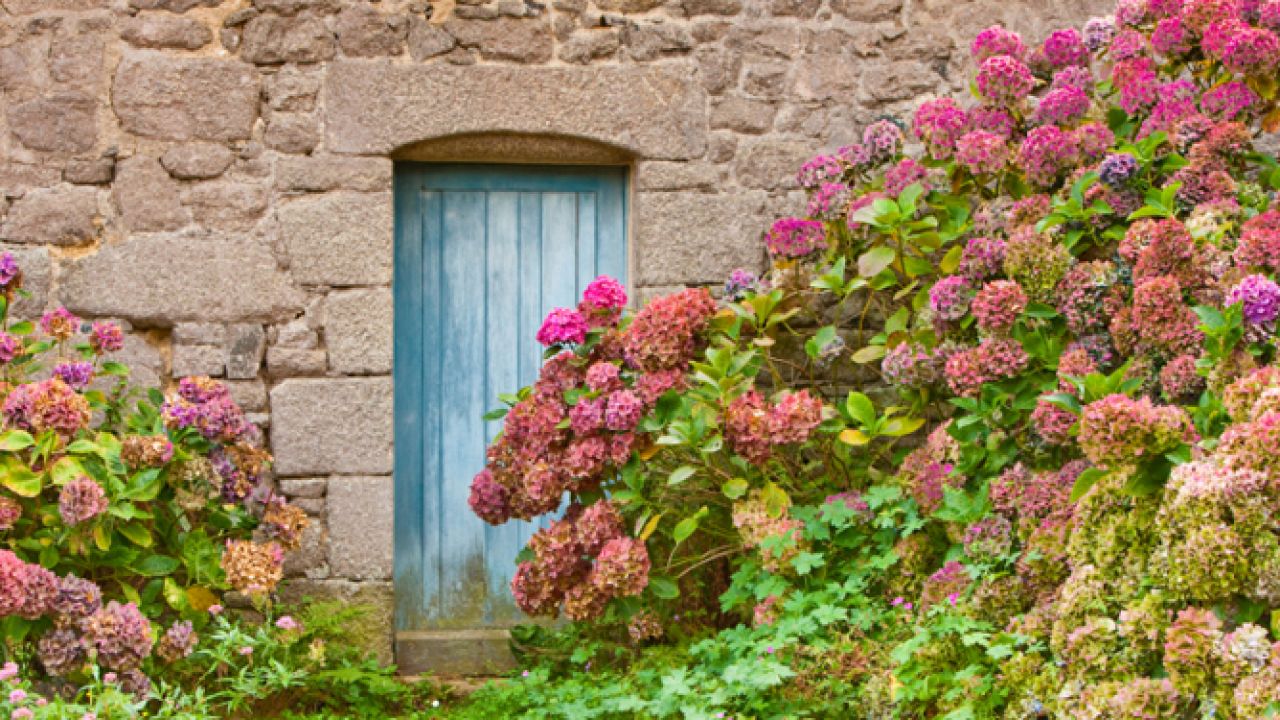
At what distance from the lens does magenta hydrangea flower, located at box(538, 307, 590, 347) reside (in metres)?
4.47

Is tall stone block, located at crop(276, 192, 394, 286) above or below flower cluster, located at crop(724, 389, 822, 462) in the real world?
above

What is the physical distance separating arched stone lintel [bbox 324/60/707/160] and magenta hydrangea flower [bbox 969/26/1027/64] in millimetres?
1047

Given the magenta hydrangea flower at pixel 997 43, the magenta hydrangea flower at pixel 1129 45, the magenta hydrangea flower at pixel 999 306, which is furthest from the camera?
the magenta hydrangea flower at pixel 997 43

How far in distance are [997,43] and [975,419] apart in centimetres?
153

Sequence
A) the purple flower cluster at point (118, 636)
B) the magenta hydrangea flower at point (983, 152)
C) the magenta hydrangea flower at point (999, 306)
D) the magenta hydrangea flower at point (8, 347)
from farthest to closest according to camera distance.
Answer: the magenta hydrangea flower at point (983, 152) → the magenta hydrangea flower at point (8, 347) → the magenta hydrangea flower at point (999, 306) → the purple flower cluster at point (118, 636)

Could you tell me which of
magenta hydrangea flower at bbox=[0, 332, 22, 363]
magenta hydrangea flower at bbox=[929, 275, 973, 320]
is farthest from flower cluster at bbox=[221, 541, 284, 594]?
magenta hydrangea flower at bbox=[929, 275, 973, 320]

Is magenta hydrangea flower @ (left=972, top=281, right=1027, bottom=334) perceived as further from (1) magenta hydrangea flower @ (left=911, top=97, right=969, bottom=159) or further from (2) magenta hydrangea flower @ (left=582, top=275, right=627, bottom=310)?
(2) magenta hydrangea flower @ (left=582, top=275, right=627, bottom=310)

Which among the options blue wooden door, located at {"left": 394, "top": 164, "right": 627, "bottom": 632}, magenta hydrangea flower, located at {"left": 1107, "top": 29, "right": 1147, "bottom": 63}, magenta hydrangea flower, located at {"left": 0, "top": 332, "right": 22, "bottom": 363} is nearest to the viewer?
magenta hydrangea flower, located at {"left": 0, "top": 332, "right": 22, "bottom": 363}

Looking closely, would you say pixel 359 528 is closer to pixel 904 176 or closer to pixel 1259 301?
pixel 904 176

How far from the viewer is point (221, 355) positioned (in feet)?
16.0

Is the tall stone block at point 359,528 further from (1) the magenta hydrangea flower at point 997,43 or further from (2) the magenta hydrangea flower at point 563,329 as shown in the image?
(1) the magenta hydrangea flower at point 997,43

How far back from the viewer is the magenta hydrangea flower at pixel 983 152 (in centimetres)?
462

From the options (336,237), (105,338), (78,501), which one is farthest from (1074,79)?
(78,501)

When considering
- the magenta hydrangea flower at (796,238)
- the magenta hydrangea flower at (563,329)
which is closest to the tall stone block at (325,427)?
the magenta hydrangea flower at (563,329)
